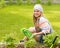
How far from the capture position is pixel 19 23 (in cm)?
1195

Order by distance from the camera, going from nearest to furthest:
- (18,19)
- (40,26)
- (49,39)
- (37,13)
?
(49,39)
(40,26)
(37,13)
(18,19)

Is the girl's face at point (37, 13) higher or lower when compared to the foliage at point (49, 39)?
higher

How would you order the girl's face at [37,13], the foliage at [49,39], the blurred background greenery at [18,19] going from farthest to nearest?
the blurred background greenery at [18,19] < the girl's face at [37,13] < the foliage at [49,39]

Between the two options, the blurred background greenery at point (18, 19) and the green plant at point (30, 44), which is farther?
the blurred background greenery at point (18, 19)

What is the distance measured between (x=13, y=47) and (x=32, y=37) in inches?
16.8

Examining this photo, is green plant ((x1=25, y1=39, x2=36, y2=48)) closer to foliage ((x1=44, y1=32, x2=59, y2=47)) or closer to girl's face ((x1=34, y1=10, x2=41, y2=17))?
foliage ((x1=44, y1=32, x2=59, y2=47))

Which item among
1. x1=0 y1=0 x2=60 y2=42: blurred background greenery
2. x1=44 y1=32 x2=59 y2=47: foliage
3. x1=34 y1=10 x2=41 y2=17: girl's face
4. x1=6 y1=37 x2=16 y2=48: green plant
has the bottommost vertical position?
x1=0 y1=0 x2=60 y2=42: blurred background greenery

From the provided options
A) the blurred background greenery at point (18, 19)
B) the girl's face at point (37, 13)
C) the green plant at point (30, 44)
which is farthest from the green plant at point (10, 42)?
the girl's face at point (37, 13)

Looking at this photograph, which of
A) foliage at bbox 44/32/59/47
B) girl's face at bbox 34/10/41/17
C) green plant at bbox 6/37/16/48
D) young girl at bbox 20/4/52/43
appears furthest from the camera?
girl's face at bbox 34/10/41/17

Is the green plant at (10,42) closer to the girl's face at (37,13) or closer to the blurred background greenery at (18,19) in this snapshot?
the blurred background greenery at (18,19)

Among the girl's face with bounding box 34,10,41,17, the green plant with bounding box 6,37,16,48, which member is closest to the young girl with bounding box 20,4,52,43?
the girl's face with bounding box 34,10,41,17

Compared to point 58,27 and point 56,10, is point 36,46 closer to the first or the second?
point 58,27

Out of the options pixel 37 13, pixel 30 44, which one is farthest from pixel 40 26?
pixel 30 44

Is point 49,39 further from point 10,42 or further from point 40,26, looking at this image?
point 40,26
